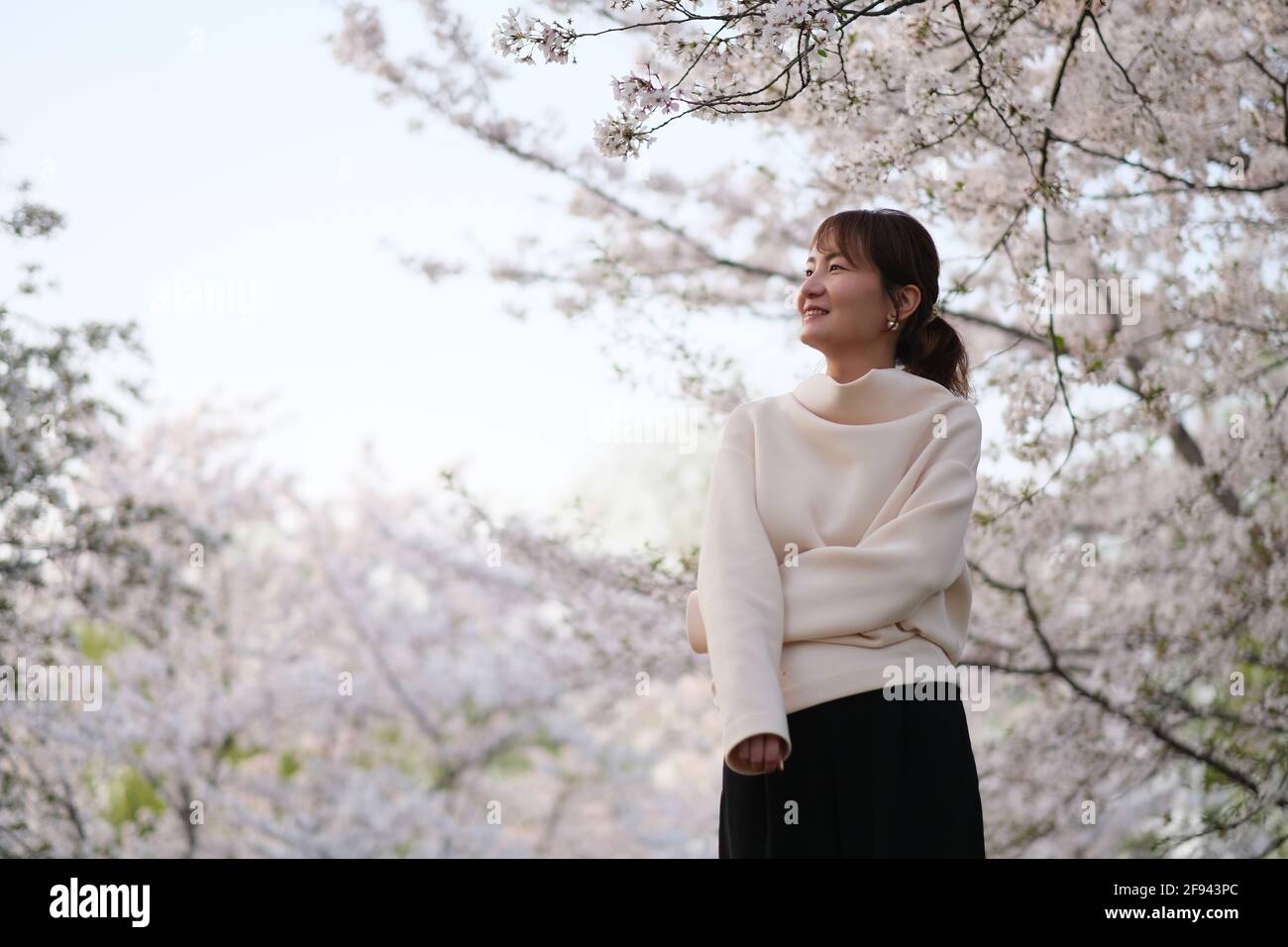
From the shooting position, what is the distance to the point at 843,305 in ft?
6.15

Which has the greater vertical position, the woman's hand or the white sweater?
the white sweater

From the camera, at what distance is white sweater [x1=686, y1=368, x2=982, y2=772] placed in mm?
1654

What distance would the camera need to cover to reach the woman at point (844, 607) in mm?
1638

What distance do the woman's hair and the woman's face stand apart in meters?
0.02

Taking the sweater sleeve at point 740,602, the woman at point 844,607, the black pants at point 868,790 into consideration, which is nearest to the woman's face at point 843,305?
the woman at point 844,607

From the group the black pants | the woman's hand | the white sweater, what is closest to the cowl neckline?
the white sweater

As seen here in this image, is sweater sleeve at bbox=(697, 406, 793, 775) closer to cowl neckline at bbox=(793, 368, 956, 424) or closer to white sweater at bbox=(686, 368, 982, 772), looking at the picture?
white sweater at bbox=(686, 368, 982, 772)

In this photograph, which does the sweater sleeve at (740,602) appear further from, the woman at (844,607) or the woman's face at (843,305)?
the woman's face at (843,305)

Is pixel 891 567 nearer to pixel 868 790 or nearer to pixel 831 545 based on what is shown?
pixel 831 545

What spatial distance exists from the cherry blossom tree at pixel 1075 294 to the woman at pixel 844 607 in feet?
2.76
